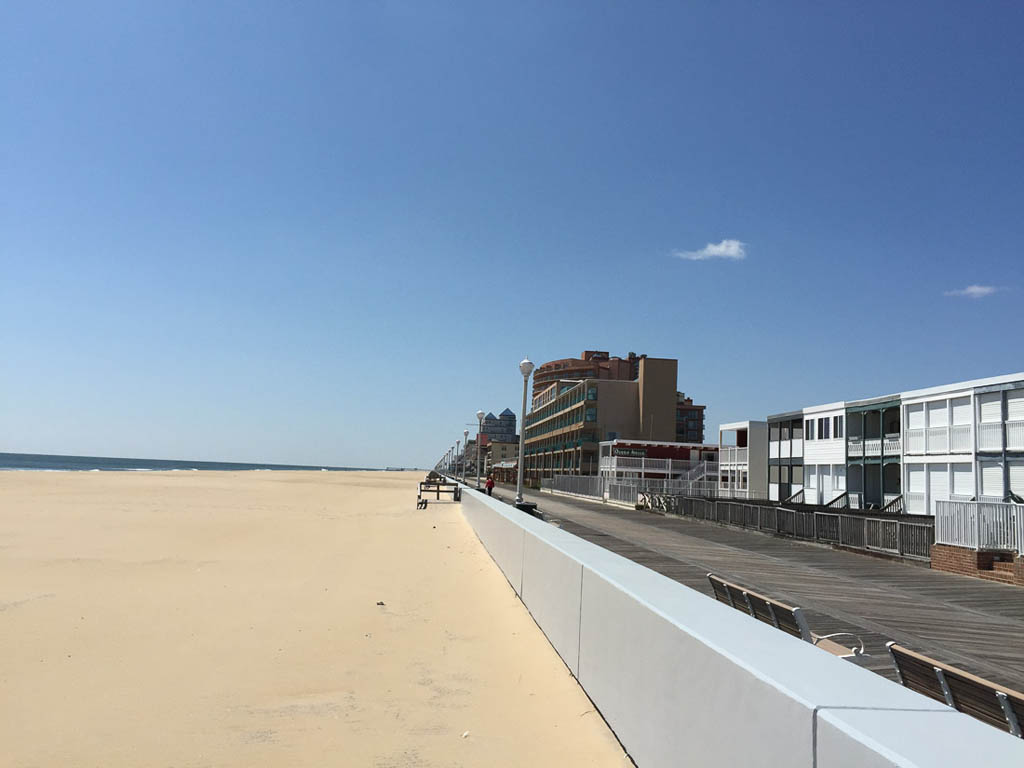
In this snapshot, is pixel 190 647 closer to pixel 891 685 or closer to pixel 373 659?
pixel 373 659

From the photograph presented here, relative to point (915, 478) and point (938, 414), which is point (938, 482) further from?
point (938, 414)

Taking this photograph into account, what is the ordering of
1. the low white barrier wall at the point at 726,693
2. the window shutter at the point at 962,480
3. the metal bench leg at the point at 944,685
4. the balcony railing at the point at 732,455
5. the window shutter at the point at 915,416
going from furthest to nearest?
the balcony railing at the point at 732,455
the window shutter at the point at 915,416
the window shutter at the point at 962,480
the metal bench leg at the point at 944,685
the low white barrier wall at the point at 726,693

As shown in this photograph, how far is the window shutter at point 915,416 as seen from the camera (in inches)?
1172

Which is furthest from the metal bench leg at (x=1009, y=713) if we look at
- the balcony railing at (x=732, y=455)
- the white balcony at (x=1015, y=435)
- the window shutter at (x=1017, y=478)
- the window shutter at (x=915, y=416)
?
the balcony railing at (x=732, y=455)

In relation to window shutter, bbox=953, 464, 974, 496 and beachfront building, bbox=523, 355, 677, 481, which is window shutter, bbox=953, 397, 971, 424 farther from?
beachfront building, bbox=523, 355, 677, 481

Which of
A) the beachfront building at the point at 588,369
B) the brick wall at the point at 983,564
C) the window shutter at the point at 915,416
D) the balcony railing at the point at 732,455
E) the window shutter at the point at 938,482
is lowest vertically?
the brick wall at the point at 983,564

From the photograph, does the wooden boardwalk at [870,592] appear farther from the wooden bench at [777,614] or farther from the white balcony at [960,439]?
the white balcony at [960,439]

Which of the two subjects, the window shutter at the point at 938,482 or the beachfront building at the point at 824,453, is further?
the beachfront building at the point at 824,453

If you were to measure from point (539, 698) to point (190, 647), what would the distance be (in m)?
3.91

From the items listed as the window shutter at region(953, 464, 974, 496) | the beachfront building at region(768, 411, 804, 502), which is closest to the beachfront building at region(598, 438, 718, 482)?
the beachfront building at region(768, 411, 804, 502)

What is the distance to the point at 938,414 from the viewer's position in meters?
29.0

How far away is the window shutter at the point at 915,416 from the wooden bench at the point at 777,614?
24.7 m

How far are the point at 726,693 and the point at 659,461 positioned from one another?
53.6m

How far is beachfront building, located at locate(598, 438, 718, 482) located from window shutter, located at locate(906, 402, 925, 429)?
64.9 feet
